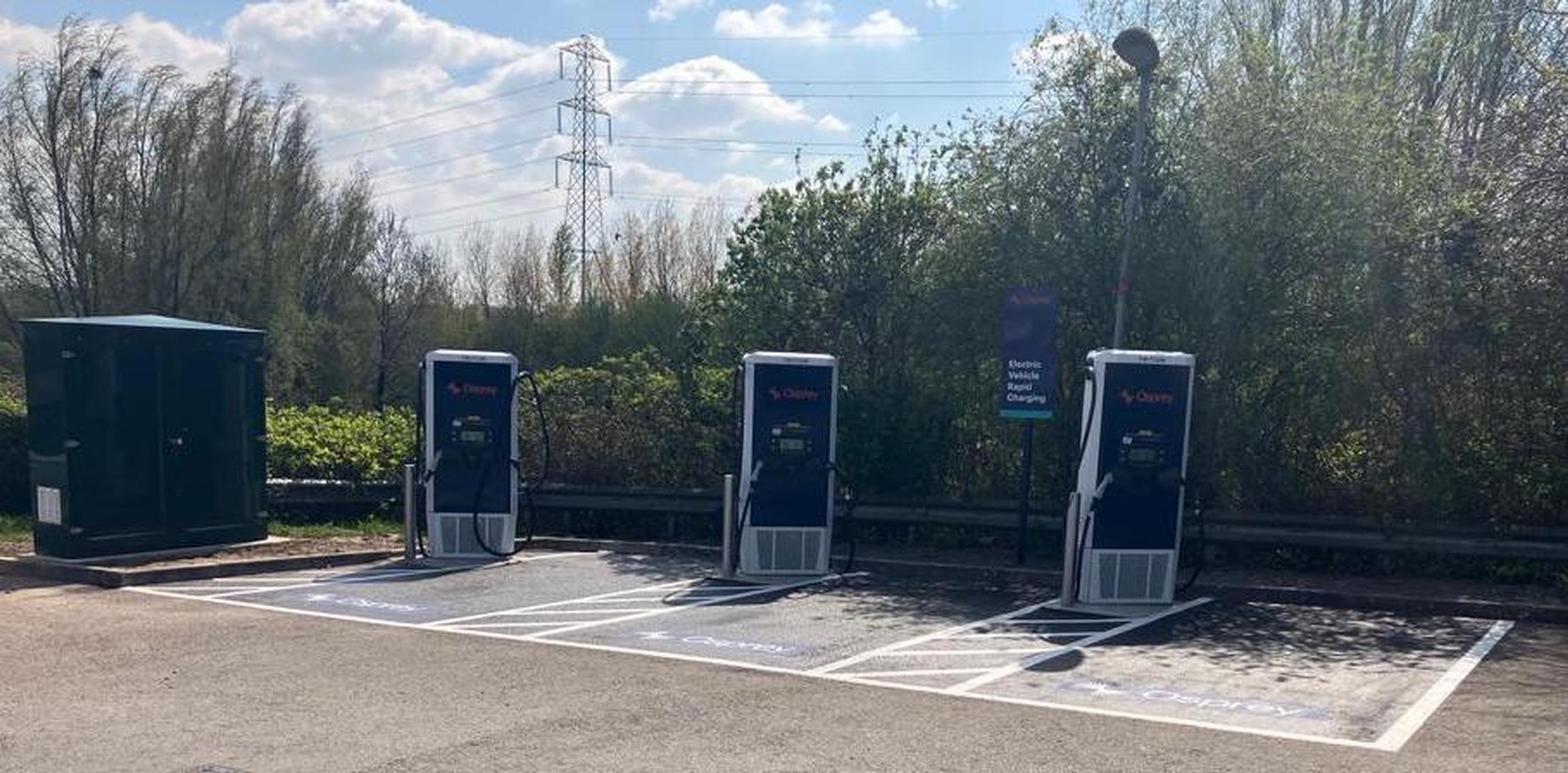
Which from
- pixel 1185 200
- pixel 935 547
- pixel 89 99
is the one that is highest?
pixel 89 99

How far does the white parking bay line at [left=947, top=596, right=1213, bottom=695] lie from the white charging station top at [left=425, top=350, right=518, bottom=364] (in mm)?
6430

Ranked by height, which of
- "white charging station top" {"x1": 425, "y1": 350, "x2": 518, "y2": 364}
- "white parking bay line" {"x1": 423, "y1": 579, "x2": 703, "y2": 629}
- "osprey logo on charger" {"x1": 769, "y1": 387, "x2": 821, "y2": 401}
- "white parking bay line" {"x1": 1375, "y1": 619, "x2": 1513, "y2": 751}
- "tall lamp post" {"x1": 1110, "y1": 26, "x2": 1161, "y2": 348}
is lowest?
"white parking bay line" {"x1": 423, "y1": 579, "x2": 703, "y2": 629}

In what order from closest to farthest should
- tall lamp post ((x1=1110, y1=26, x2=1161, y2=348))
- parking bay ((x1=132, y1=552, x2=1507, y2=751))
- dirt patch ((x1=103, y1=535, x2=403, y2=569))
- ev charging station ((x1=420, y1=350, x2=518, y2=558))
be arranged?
parking bay ((x1=132, y1=552, x2=1507, y2=751)), tall lamp post ((x1=1110, y1=26, x2=1161, y2=348)), dirt patch ((x1=103, y1=535, x2=403, y2=569)), ev charging station ((x1=420, y1=350, x2=518, y2=558))

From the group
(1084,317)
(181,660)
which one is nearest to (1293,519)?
Result: (1084,317)

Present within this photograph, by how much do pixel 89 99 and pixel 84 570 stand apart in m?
22.3

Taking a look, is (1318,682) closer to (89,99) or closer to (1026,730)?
(1026,730)

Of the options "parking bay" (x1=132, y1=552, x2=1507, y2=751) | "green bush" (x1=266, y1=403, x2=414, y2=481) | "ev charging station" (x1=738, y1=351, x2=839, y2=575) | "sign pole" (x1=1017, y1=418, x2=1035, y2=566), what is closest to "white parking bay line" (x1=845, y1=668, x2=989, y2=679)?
"parking bay" (x1=132, y1=552, x2=1507, y2=751)

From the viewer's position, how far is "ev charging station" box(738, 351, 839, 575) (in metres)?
12.4

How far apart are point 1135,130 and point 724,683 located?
7.37m

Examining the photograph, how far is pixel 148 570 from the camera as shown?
38.9 ft

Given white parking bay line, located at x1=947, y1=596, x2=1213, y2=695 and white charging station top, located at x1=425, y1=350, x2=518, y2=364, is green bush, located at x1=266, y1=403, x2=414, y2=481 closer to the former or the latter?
white charging station top, located at x1=425, y1=350, x2=518, y2=364

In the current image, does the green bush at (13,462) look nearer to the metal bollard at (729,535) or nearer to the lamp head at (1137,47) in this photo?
the metal bollard at (729,535)

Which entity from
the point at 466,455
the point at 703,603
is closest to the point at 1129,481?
the point at 703,603

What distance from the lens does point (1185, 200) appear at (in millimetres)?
12984
